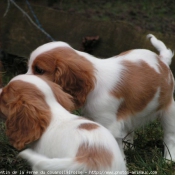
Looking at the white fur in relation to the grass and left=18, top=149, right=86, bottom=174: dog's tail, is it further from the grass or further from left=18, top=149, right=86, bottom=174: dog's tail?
the grass

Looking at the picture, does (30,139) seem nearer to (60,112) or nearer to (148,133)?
(60,112)

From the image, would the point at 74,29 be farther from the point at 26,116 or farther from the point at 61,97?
the point at 26,116

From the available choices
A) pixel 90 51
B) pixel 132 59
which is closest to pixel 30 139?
pixel 132 59

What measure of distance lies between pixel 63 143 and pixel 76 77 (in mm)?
1129

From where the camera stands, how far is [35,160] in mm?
3969

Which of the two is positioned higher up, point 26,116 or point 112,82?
point 112,82

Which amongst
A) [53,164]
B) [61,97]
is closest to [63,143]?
[53,164]

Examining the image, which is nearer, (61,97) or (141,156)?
(61,97)

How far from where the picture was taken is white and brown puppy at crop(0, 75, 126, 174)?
13.3 ft

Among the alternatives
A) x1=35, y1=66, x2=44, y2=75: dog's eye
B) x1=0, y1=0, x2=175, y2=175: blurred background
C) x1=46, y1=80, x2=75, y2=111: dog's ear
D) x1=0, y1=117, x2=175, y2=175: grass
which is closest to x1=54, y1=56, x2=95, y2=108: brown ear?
x1=35, y1=66, x2=44, y2=75: dog's eye

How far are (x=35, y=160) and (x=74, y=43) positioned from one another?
441 cm

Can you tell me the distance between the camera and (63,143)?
4.27m

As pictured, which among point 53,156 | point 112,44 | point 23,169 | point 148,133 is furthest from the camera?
point 112,44

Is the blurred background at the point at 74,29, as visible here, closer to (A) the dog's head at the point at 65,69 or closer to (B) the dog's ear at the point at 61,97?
(A) the dog's head at the point at 65,69
